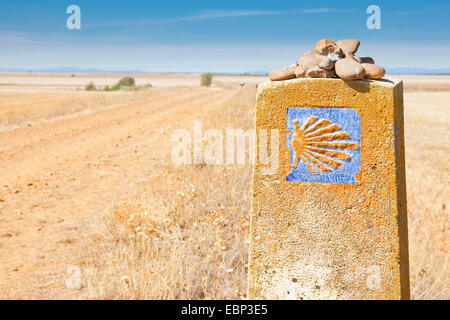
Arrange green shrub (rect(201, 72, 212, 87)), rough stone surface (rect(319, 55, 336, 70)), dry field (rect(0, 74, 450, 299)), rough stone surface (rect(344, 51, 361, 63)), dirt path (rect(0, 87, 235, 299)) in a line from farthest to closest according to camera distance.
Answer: green shrub (rect(201, 72, 212, 87)), dirt path (rect(0, 87, 235, 299)), dry field (rect(0, 74, 450, 299)), rough stone surface (rect(344, 51, 361, 63)), rough stone surface (rect(319, 55, 336, 70))

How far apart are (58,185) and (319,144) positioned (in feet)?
16.6

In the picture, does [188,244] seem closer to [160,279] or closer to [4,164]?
[160,279]

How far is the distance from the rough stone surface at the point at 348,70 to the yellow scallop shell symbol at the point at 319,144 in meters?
0.29

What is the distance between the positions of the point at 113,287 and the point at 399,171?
2145 mm

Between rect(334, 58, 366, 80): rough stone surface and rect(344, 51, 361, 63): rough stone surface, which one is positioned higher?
rect(344, 51, 361, 63): rough stone surface

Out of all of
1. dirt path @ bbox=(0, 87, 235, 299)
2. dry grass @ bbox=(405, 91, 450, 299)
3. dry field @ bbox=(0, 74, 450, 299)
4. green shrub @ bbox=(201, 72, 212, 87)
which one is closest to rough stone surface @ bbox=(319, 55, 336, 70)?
dry field @ bbox=(0, 74, 450, 299)

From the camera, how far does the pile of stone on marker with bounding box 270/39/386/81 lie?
2.36 metres

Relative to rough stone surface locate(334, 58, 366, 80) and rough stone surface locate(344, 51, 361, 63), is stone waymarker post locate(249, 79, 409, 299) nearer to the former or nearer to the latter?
rough stone surface locate(334, 58, 366, 80)

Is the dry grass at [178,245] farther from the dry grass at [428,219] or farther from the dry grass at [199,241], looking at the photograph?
the dry grass at [428,219]

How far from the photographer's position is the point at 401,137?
2449mm

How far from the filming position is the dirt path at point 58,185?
11.8 feet

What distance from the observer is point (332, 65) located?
2451 millimetres

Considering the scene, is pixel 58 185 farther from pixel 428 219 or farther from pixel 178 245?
pixel 428 219
